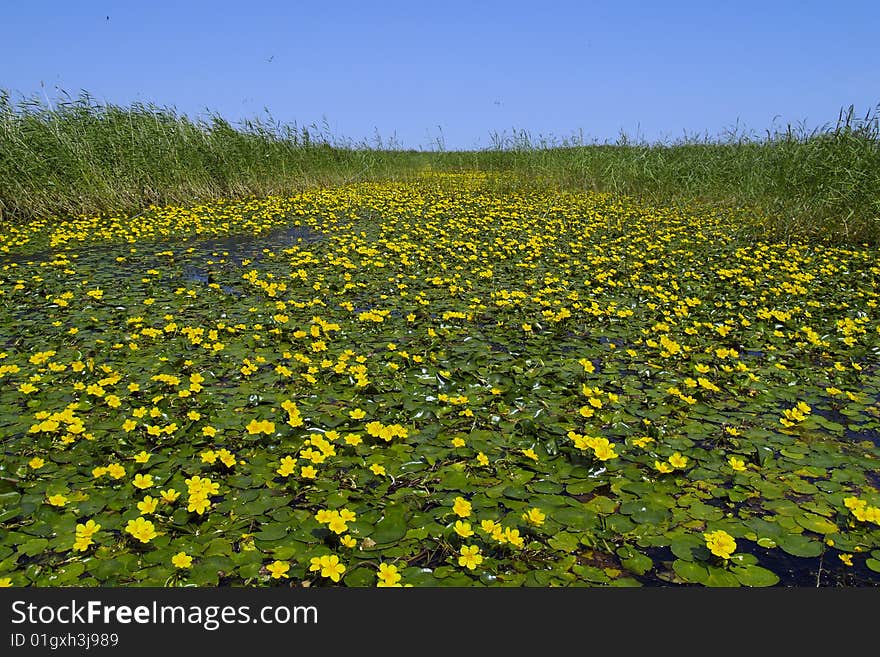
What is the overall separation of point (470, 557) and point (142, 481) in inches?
59.1

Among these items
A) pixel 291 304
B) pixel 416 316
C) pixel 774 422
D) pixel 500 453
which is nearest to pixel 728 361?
pixel 774 422

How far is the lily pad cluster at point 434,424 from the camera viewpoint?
218 centimetres

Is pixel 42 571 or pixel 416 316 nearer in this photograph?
pixel 42 571

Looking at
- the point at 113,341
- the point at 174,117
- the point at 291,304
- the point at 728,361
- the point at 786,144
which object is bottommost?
the point at 728,361

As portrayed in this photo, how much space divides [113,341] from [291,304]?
1549mm

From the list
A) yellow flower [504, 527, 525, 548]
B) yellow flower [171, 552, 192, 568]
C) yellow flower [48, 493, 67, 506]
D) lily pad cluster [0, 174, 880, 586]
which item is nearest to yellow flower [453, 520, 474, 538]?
lily pad cluster [0, 174, 880, 586]

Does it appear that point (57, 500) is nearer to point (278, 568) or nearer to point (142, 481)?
point (142, 481)

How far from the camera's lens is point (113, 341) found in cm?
423

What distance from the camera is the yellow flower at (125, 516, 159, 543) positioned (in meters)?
2.10

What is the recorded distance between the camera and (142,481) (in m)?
2.40

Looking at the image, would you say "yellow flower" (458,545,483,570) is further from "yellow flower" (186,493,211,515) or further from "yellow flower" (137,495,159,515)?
"yellow flower" (137,495,159,515)

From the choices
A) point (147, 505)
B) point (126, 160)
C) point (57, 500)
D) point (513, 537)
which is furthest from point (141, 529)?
point (126, 160)

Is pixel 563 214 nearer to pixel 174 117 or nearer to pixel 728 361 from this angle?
pixel 728 361

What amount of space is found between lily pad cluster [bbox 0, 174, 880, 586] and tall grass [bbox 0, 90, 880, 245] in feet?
6.79
